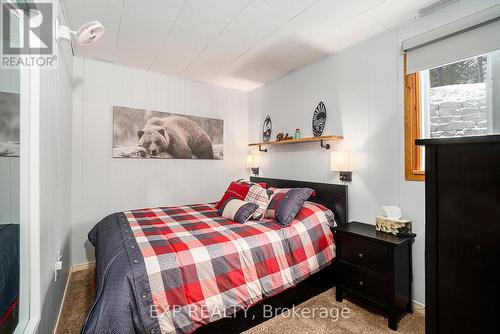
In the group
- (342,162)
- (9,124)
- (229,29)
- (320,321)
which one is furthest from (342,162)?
(9,124)

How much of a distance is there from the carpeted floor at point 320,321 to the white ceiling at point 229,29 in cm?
252

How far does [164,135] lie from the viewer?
3406 millimetres

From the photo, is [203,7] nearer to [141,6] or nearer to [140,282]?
[141,6]

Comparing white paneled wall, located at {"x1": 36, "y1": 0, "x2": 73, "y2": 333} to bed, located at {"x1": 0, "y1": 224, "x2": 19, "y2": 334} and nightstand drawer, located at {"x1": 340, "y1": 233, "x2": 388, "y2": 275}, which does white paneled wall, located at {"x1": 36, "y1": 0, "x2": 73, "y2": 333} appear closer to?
bed, located at {"x1": 0, "y1": 224, "x2": 19, "y2": 334}

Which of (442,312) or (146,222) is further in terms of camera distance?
(146,222)

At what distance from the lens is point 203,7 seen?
1.99m

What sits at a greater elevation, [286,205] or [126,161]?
[126,161]

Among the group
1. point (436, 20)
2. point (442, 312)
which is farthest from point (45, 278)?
point (436, 20)

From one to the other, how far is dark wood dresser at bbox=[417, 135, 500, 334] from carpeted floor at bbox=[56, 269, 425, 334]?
976 millimetres

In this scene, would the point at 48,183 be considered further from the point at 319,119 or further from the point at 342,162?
the point at 319,119

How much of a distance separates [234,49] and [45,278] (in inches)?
101

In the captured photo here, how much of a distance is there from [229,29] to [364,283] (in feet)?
8.45

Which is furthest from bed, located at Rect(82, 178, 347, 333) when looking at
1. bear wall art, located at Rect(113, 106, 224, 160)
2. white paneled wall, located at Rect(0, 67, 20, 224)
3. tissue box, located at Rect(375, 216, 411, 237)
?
bear wall art, located at Rect(113, 106, 224, 160)

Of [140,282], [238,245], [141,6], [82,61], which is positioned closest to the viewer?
[140,282]
